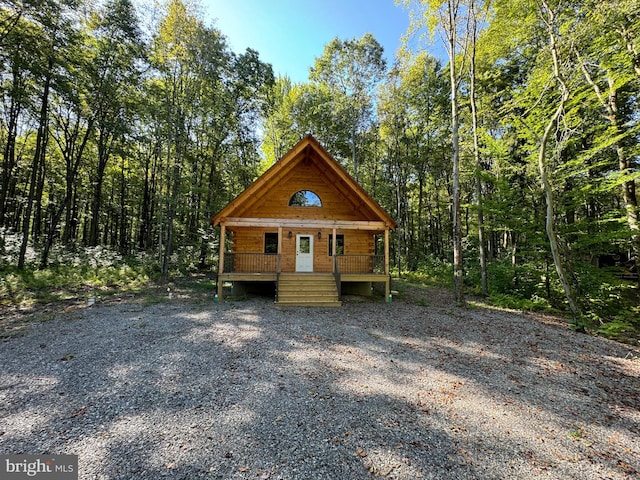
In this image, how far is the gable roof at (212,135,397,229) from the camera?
388 inches

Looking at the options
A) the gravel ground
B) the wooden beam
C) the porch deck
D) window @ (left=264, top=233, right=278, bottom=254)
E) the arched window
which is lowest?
the gravel ground

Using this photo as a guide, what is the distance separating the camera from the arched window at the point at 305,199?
1130 centimetres

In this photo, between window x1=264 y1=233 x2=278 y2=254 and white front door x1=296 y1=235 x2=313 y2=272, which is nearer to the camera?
white front door x1=296 y1=235 x2=313 y2=272

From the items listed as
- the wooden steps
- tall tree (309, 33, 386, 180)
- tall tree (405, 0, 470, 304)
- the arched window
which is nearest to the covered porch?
the wooden steps

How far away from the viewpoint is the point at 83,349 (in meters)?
4.91

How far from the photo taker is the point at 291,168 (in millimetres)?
10781

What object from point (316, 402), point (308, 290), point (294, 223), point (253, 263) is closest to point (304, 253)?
point (294, 223)

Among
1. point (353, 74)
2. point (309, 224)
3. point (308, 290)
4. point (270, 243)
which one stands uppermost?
point (353, 74)

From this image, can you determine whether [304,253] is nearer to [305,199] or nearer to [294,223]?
[294,223]

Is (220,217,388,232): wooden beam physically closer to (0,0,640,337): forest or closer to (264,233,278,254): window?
(264,233,278,254): window

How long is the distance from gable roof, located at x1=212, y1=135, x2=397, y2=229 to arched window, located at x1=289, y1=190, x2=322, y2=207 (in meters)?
1.01

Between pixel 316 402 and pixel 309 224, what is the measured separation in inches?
293

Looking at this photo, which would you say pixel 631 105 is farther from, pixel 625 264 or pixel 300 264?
pixel 300 264

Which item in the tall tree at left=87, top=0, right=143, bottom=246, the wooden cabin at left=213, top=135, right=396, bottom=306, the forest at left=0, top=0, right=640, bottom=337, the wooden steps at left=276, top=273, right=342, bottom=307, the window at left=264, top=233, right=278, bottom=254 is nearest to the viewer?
the forest at left=0, top=0, right=640, bottom=337
